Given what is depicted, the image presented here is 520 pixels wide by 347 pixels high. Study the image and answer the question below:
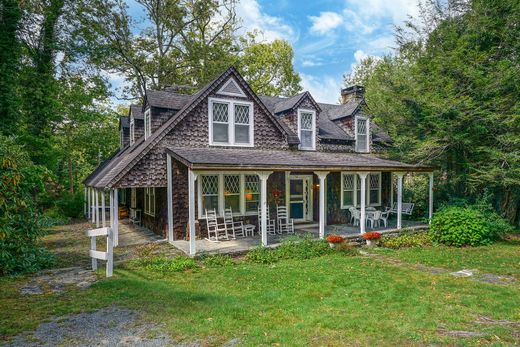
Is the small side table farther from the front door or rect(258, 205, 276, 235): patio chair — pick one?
the front door

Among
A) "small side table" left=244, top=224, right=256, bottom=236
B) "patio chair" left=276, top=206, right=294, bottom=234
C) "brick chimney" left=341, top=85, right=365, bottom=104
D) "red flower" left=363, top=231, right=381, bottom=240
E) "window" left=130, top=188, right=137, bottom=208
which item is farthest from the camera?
"brick chimney" left=341, top=85, right=365, bottom=104

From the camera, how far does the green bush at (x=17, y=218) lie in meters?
7.51

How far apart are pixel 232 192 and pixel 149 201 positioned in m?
4.28

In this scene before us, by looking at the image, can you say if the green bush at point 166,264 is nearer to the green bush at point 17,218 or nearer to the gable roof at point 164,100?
the green bush at point 17,218

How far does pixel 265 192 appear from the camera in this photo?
10.4m

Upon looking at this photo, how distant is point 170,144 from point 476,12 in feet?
45.0

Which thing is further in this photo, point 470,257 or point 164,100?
Result: point 164,100

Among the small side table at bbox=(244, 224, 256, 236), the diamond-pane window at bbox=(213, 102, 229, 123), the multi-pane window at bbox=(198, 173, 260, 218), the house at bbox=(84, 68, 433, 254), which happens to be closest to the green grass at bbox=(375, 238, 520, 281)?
the house at bbox=(84, 68, 433, 254)

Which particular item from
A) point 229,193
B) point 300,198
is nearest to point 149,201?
point 229,193

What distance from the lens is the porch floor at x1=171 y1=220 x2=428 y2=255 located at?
10.0 meters

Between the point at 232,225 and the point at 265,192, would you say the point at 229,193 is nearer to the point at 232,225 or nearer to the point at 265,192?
the point at 232,225

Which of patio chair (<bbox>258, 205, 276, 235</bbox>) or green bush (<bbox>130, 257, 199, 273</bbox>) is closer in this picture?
green bush (<bbox>130, 257, 199, 273</bbox>)

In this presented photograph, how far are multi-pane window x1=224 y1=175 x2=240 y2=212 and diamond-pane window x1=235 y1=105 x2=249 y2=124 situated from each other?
7.86 ft

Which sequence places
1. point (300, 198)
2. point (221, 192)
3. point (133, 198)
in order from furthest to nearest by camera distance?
point (133, 198) → point (300, 198) → point (221, 192)
